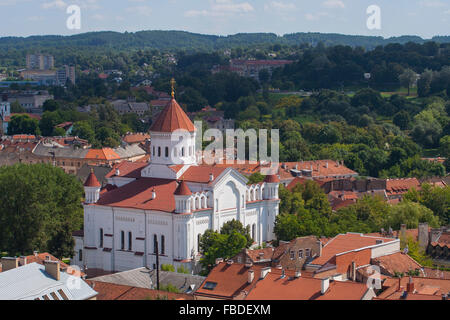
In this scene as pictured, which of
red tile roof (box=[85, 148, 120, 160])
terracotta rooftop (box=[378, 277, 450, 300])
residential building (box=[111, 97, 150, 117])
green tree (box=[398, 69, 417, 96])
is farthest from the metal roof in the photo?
residential building (box=[111, 97, 150, 117])

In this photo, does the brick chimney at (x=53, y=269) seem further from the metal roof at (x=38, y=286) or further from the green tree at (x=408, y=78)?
the green tree at (x=408, y=78)

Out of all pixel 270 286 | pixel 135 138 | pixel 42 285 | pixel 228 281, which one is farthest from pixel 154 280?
pixel 135 138

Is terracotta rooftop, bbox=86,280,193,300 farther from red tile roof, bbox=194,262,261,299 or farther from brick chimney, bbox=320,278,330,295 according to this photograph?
brick chimney, bbox=320,278,330,295

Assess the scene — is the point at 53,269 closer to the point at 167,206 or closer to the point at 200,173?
the point at 167,206

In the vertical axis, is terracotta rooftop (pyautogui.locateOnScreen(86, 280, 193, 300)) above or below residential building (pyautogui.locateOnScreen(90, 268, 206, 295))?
above

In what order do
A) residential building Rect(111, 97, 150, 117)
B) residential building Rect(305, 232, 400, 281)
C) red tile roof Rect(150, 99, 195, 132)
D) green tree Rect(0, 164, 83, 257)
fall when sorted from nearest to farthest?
1. residential building Rect(305, 232, 400, 281)
2. green tree Rect(0, 164, 83, 257)
3. red tile roof Rect(150, 99, 195, 132)
4. residential building Rect(111, 97, 150, 117)

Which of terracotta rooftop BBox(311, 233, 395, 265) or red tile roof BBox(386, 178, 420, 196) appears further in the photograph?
red tile roof BBox(386, 178, 420, 196)
